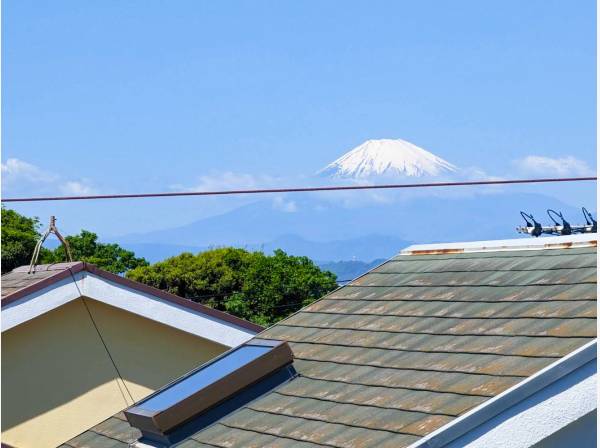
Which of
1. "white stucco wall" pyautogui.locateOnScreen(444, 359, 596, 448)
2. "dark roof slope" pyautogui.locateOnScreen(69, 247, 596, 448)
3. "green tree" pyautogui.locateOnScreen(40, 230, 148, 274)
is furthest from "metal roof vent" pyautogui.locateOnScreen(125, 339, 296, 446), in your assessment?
"green tree" pyautogui.locateOnScreen(40, 230, 148, 274)

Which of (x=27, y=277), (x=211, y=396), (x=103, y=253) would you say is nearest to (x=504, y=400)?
(x=211, y=396)

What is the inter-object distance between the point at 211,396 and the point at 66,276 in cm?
465

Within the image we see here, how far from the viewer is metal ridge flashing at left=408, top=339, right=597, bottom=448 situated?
531 cm

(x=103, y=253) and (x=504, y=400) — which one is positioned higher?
(x=504, y=400)

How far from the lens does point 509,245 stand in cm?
828

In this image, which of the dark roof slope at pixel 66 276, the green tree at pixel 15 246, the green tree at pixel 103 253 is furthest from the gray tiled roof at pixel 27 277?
the green tree at pixel 103 253

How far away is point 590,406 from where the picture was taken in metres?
5.42

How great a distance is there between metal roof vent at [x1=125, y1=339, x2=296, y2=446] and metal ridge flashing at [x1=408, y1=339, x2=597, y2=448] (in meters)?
2.23

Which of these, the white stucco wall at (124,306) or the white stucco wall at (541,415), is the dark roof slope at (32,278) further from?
the white stucco wall at (541,415)

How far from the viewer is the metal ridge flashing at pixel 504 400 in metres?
5.31

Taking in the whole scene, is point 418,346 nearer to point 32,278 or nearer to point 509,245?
point 509,245

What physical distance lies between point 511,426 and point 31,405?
751 centimetres

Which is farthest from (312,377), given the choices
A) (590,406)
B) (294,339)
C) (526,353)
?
(590,406)

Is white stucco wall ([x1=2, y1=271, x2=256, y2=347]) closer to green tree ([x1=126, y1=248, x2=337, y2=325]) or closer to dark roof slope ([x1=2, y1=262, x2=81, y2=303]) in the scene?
dark roof slope ([x1=2, y1=262, x2=81, y2=303])
